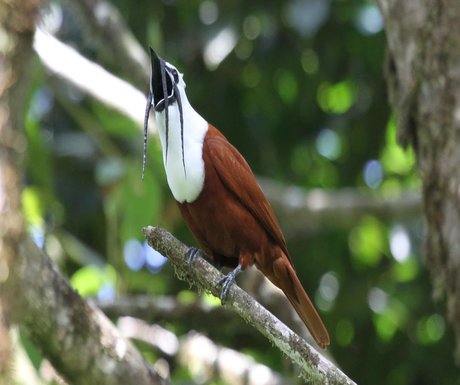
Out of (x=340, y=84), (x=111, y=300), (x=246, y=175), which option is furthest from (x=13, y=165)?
(x=340, y=84)

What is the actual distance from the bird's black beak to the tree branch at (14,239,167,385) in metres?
0.75

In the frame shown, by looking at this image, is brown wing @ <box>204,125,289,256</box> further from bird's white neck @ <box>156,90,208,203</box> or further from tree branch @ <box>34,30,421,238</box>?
tree branch @ <box>34,30,421,238</box>

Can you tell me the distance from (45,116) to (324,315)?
2.33 m

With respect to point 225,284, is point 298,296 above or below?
above

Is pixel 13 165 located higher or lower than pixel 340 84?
lower

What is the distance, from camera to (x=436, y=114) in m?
5.06

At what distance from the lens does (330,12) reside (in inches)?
268

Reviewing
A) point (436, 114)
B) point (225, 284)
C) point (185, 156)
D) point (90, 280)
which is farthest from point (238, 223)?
point (90, 280)

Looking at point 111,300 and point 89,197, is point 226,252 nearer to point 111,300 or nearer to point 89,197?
point 111,300

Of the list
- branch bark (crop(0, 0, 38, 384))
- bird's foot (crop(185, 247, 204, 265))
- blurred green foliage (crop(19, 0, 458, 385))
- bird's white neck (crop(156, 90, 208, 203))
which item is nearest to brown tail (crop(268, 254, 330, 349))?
bird's foot (crop(185, 247, 204, 265))

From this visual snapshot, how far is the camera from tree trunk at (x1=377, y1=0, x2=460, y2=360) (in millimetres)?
5016

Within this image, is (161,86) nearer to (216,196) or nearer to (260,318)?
(216,196)

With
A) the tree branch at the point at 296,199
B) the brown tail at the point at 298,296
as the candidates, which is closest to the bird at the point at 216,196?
the brown tail at the point at 298,296

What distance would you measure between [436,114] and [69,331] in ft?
6.86
